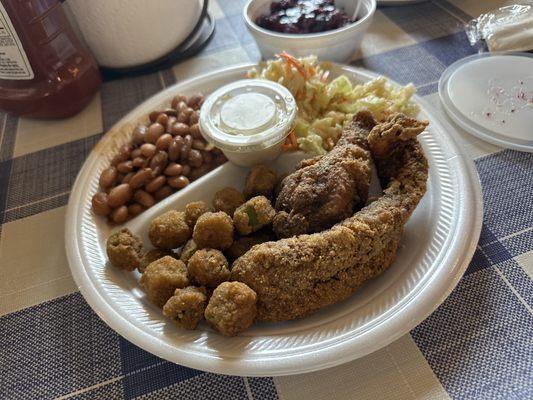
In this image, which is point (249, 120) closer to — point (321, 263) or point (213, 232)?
point (213, 232)

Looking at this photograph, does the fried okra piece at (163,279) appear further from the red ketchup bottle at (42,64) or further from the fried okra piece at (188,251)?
the red ketchup bottle at (42,64)

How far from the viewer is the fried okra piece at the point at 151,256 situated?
1272 millimetres

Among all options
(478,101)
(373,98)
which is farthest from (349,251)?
(478,101)

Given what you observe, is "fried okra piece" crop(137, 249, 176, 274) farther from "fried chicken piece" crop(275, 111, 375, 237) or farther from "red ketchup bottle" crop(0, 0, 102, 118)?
"red ketchup bottle" crop(0, 0, 102, 118)

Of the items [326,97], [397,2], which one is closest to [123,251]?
[326,97]

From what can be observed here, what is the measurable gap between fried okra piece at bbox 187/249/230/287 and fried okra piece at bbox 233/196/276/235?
0.12 metres

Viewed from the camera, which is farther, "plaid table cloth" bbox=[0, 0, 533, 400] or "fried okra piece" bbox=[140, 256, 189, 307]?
"fried okra piece" bbox=[140, 256, 189, 307]

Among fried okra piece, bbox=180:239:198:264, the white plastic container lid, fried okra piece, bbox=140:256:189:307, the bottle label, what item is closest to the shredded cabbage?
the white plastic container lid

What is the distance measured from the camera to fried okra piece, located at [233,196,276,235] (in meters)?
1.22

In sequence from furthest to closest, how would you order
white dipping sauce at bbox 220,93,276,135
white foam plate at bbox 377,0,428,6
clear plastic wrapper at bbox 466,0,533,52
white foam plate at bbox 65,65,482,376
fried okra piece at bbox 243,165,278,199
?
white foam plate at bbox 377,0,428,6 → clear plastic wrapper at bbox 466,0,533,52 → white dipping sauce at bbox 220,93,276,135 → fried okra piece at bbox 243,165,278,199 → white foam plate at bbox 65,65,482,376

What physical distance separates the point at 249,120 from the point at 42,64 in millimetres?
960

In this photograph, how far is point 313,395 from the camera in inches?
38.9

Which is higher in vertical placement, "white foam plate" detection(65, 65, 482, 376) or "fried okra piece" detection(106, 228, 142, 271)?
"fried okra piece" detection(106, 228, 142, 271)

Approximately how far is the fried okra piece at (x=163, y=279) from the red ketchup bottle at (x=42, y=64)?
1127 mm
